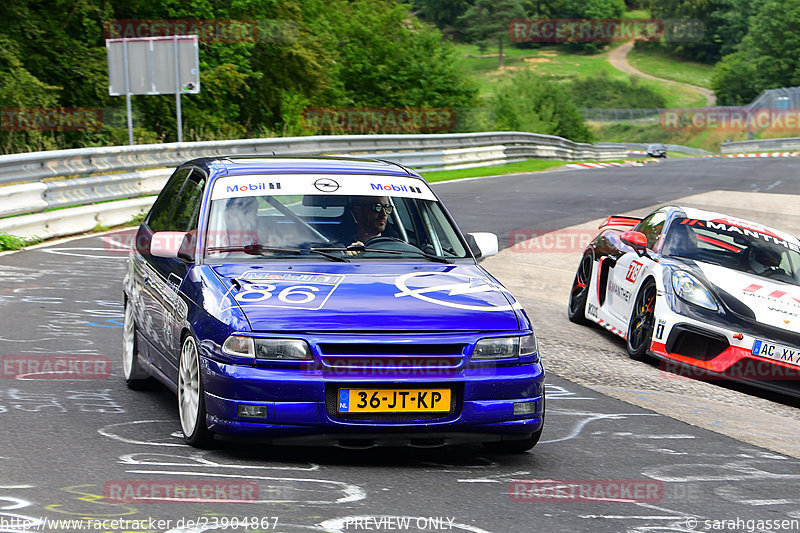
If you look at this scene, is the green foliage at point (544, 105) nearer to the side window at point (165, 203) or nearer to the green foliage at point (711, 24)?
the side window at point (165, 203)

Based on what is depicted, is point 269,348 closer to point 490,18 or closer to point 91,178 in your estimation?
point 91,178

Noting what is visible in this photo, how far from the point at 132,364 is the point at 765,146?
59598mm

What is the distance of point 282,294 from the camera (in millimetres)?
5520

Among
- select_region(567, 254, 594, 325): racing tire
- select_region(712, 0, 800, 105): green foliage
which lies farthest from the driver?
select_region(712, 0, 800, 105): green foliage

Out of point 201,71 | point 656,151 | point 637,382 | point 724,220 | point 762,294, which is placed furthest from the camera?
point 656,151

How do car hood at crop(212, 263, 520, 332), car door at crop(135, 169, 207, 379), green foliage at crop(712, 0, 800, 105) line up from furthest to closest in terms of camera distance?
green foliage at crop(712, 0, 800, 105)
car door at crop(135, 169, 207, 379)
car hood at crop(212, 263, 520, 332)

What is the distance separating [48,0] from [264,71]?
787 cm

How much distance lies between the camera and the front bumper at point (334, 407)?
516cm

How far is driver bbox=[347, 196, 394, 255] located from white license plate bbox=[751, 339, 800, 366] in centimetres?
345

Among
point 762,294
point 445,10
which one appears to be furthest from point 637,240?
point 445,10

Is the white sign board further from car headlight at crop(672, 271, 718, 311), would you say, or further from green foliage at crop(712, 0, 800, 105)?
green foliage at crop(712, 0, 800, 105)

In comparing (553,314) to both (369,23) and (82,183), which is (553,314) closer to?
(82,183)

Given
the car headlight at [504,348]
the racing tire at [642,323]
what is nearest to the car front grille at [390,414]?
the car headlight at [504,348]

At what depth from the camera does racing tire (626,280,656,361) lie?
9.28 metres
